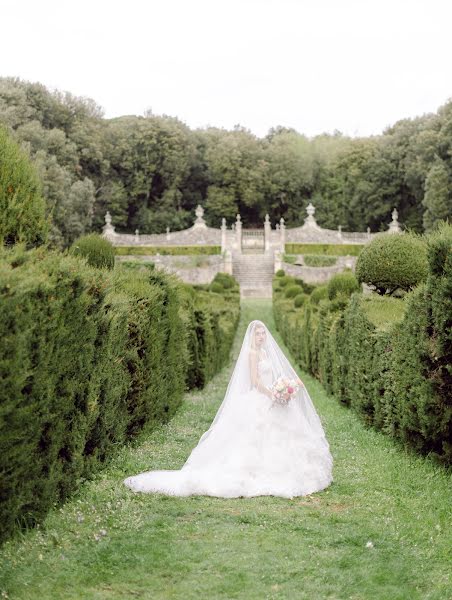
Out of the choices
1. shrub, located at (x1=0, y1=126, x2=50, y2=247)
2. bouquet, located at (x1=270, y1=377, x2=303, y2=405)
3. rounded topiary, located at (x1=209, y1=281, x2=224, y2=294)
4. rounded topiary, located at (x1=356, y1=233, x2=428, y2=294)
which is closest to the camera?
bouquet, located at (x1=270, y1=377, x2=303, y2=405)

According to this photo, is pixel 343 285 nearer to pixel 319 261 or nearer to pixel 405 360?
pixel 405 360

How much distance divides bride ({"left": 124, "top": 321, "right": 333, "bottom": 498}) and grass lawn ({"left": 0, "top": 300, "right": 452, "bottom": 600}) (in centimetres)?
18

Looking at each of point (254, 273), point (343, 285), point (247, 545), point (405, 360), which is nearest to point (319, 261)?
point (254, 273)

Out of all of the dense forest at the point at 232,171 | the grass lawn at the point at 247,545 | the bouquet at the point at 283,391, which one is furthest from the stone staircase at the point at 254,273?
the grass lawn at the point at 247,545

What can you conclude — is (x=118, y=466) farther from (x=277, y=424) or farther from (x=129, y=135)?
(x=129, y=135)

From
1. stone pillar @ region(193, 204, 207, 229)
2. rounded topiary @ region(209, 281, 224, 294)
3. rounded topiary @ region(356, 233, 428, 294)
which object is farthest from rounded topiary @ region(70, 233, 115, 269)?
stone pillar @ region(193, 204, 207, 229)

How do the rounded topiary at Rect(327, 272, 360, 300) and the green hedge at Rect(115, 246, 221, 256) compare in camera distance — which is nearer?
the rounded topiary at Rect(327, 272, 360, 300)

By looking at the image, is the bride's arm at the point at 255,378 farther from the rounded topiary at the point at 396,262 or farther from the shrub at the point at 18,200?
the rounded topiary at the point at 396,262

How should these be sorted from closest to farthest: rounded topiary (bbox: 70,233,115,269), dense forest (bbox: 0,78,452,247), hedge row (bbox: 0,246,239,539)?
hedge row (bbox: 0,246,239,539), rounded topiary (bbox: 70,233,115,269), dense forest (bbox: 0,78,452,247)

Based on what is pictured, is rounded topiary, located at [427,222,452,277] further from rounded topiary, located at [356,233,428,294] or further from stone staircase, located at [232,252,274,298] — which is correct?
stone staircase, located at [232,252,274,298]

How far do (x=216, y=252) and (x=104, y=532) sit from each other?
47.4 meters

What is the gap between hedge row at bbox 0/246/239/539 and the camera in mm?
4211

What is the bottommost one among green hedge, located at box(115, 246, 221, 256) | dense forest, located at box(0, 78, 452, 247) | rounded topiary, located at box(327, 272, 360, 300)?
rounded topiary, located at box(327, 272, 360, 300)

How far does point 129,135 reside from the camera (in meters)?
61.6
